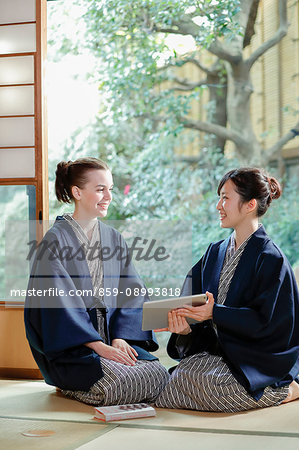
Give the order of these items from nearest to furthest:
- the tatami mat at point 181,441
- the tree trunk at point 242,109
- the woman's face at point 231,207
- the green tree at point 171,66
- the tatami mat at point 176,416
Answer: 1. the tatami mat at point 181,441
2. the tatami mat at point 176,416
3. the woman's face at point 231,207
4. the green tree at point 171,66
5. the tree trunk at point 242,109

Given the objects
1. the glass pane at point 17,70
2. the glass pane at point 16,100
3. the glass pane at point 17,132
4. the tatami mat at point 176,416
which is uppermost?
the glass pane at point 17,70

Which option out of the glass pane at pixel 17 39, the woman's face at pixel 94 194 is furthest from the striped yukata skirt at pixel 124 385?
the glass pane at pixel 17 39

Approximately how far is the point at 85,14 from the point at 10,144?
9.74ft

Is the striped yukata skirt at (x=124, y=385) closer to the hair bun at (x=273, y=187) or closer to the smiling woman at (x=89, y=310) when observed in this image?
the smiling woman at (x=89, y=310)

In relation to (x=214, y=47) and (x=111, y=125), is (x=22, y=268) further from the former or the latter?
(x=214, y=47)

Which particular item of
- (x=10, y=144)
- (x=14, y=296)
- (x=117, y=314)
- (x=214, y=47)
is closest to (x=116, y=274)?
(x=117, y=314)

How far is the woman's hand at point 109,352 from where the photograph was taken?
3025 millimetres

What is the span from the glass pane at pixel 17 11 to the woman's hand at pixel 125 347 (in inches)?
86.3

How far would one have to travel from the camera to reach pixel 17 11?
13.2 feet

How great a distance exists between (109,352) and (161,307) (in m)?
0.37

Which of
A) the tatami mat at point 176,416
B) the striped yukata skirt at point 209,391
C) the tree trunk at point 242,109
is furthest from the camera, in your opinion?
the tree trunk at point 242,109

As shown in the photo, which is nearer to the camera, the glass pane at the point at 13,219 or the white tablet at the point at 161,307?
the white tablet at the point at 161,307

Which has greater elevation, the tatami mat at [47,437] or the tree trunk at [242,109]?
the tree trunk at [242,109]

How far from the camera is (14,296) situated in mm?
3982
